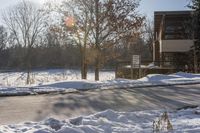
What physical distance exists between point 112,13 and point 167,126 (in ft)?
63.7

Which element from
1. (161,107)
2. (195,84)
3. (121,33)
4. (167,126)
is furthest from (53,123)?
(121,33)

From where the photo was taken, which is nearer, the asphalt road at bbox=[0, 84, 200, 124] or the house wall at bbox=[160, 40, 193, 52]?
the asphalt road at bbox=[0, 84, 200, 124]

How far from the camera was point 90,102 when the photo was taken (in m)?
15.3

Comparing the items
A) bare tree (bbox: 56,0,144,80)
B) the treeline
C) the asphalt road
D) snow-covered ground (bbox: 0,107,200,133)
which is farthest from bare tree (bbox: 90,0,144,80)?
the treeline

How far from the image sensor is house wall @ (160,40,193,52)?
45250 mm

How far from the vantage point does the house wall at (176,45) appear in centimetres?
4525

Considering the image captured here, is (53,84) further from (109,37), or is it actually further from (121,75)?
(121,75)

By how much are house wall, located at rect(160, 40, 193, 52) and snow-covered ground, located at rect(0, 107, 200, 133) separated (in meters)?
34.6

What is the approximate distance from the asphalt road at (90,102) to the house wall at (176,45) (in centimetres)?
2598

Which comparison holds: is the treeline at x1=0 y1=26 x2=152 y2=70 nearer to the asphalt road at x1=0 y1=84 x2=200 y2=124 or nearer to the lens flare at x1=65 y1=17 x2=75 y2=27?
the lens flare at x1=65 y1=17 x2=75 y2=27

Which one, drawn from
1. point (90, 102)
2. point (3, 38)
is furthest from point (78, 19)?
point (3, 38)

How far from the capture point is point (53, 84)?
21.7m

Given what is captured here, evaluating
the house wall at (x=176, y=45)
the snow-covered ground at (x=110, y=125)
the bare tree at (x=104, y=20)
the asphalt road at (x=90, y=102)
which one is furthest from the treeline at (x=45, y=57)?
the snow-covered ground at (x=110, y=125)

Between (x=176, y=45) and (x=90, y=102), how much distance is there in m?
31.9
